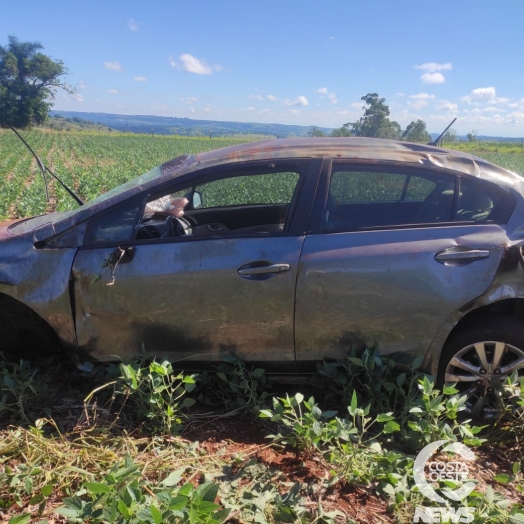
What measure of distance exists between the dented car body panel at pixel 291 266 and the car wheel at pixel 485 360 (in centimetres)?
11

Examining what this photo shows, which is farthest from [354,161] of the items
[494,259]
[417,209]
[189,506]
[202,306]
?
[189,506]

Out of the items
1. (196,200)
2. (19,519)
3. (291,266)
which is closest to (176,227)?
(196,200)

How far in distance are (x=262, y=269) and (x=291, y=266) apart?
174mm

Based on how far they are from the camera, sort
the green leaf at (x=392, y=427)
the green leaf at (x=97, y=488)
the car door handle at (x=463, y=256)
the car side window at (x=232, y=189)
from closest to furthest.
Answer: the green leaf at (x=97, y=488)
the green leaf at (x=392, y=427)
the car door handle at (x=463, y=256)
the car side window at (x=232, y=189)

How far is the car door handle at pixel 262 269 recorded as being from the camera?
110 inches

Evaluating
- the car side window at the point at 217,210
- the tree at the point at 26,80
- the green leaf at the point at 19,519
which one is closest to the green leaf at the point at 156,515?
the green leaf at the point at 19,519

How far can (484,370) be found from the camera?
2.92m

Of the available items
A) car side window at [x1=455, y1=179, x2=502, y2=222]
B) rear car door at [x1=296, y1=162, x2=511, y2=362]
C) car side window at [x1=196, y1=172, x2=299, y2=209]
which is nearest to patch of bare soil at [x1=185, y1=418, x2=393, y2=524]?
rear car door at [x1=296, y1=162, x2=511, y2=362]

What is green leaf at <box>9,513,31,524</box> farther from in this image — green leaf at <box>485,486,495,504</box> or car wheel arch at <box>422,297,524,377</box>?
car wheel arch at <box>422,297,524,377</box>

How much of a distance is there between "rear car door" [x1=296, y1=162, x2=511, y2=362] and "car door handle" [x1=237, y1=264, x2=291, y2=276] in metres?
0.11

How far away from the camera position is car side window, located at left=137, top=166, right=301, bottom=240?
305 centimetres

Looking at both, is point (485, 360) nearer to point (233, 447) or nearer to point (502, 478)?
point (502, 478)

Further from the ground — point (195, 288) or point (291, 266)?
point (291, 266)

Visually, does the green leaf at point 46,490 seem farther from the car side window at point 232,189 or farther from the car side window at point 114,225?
the car side window at point 232,189
